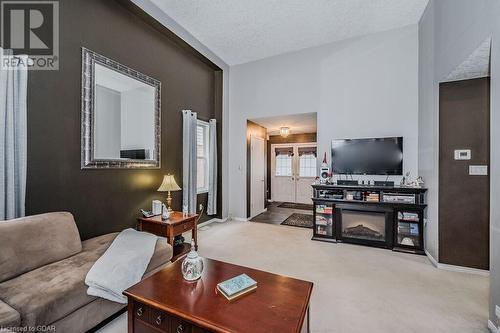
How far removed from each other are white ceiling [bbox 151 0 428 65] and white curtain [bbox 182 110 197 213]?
1.50 m

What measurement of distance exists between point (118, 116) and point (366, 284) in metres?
3.61

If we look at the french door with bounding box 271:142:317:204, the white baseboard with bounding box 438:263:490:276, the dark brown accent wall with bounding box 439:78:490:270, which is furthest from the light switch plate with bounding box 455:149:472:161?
the french door with bounding box 271:142:317:204

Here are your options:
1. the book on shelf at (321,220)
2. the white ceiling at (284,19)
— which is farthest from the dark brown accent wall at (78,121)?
the book on shelf at (321,220)

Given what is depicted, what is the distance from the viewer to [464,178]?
2.64 meters

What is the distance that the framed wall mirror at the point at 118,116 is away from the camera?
250cm

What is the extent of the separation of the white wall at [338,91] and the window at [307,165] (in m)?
3.07

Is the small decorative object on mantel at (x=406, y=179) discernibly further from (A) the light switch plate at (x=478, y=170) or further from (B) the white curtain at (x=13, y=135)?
(B) the white curtain at (x=13, y=135)

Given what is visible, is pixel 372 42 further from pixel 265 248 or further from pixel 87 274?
pixel 87 274

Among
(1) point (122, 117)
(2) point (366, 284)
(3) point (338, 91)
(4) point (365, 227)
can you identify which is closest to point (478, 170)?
(4) point (365, 227)

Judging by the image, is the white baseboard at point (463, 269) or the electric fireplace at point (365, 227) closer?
the white baseboard at point (463, 269)

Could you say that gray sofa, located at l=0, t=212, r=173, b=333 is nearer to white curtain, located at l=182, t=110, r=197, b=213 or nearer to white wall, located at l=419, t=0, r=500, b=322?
white curtain, located at l=182, t=110, r=197, b=213

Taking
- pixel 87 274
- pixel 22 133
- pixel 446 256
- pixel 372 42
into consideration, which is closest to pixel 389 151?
pixel 446 256

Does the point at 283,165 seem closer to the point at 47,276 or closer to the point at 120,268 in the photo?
the point at 120,268

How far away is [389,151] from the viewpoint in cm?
354
